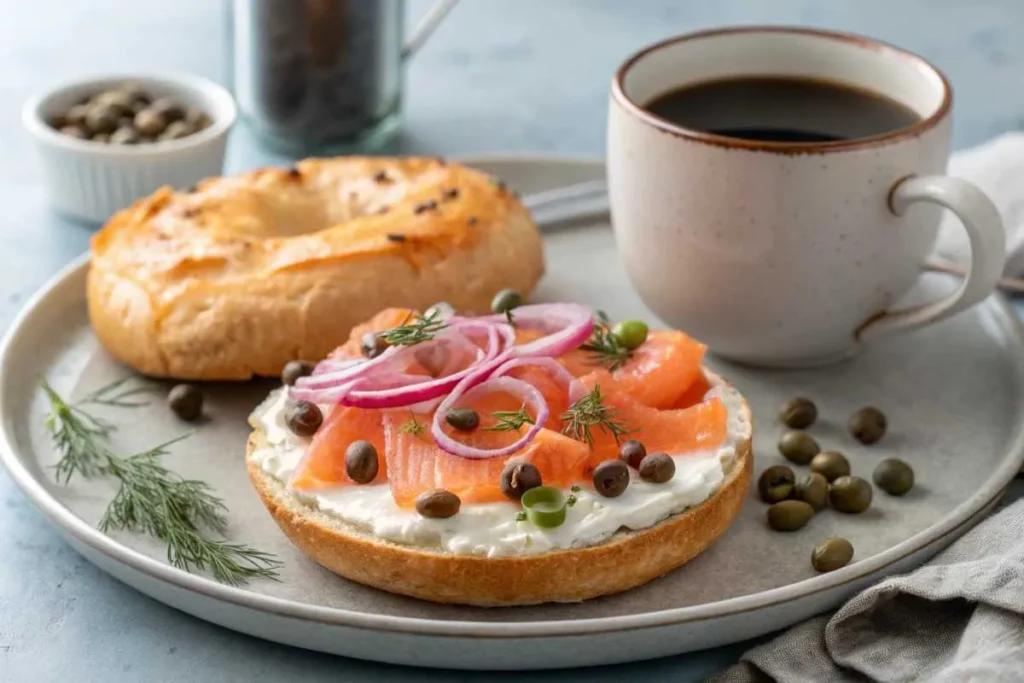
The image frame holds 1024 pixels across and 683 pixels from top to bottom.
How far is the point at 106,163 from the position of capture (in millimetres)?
3883

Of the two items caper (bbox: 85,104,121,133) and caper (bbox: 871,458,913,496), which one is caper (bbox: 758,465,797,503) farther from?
caper (bbox: 85,104,121,133)

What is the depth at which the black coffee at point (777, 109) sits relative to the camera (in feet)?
10.7

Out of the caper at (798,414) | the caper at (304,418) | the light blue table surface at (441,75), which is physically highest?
the caper at (304,418)

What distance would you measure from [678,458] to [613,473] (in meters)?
0.21

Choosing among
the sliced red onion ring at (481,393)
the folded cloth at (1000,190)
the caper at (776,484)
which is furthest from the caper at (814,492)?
the folded cloth at (1000,190)

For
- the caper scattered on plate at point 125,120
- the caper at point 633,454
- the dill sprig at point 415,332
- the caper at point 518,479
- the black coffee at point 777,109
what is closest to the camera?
the caper at point 518,479

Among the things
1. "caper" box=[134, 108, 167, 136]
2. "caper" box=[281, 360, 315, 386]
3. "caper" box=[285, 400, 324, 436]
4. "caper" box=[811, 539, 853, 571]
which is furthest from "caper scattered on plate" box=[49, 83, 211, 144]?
"caper" box=[811, 539, 853, 571]

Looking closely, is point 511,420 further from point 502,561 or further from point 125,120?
point 125,120

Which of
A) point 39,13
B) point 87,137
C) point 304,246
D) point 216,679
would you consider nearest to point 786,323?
point 304,246

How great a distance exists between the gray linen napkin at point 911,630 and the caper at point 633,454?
0.38 metres

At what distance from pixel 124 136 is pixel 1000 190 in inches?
96.0

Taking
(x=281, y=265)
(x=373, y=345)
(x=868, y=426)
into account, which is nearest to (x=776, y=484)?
(x=868, y=426)

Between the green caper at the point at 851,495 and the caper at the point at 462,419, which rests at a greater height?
the caper at the point at 462,419

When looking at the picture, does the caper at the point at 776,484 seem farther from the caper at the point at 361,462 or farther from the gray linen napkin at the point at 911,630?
the caper at the point at 361,462
